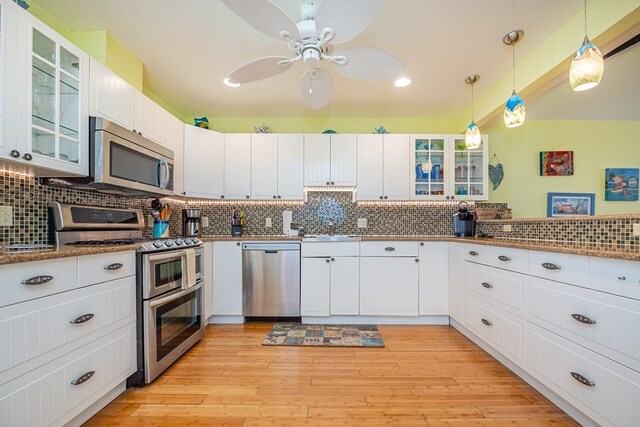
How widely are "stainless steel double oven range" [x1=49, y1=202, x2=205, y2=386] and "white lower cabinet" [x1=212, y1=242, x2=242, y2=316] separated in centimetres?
47

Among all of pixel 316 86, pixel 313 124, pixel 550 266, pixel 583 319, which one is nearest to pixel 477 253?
pixel 550 266

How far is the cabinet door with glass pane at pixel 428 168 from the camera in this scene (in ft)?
11.4

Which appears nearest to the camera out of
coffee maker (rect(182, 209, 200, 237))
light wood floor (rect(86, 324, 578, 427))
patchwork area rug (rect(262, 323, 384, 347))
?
light wood floor (rect(86, 324, 578, 427))

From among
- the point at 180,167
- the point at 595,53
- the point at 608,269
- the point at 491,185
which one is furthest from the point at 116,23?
the point at 491,185

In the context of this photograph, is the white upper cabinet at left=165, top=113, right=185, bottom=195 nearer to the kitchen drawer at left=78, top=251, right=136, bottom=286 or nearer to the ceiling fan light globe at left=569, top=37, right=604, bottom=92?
the kitchen drawer at left=78, top=251, right=136, bottom=286

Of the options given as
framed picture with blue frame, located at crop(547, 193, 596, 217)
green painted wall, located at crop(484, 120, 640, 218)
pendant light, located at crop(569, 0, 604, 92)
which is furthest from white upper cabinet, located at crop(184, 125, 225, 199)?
framed picture with blue frame, located at crop(547, 193, 596, 217)

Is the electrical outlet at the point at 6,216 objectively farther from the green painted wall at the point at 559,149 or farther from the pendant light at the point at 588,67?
the green painted wall at the point at 559,149

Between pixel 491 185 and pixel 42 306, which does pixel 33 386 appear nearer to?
pixel 42 306

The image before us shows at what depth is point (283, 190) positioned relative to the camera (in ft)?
11.4

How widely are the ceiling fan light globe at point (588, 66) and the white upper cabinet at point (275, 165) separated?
2.51 meters

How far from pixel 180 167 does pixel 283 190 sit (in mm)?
1144

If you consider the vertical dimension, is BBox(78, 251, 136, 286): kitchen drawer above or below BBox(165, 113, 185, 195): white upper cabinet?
below

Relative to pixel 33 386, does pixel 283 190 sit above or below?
above

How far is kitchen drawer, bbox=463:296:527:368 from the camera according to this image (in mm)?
1962
